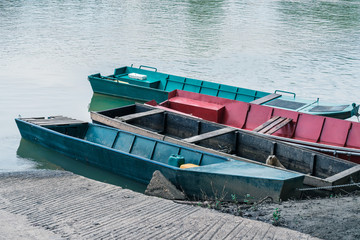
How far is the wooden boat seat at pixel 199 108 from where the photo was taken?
17703 millimetres

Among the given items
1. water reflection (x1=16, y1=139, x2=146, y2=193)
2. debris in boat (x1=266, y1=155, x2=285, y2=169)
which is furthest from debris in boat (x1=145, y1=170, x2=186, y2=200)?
debris in boat (x1=266, y1=155, x2=285, y2=169)

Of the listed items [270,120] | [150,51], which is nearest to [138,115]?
[270,120]

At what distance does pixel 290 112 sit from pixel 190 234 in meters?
8.37

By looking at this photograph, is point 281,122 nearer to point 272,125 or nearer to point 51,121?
point 272,125

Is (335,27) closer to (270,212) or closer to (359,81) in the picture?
(359,81)

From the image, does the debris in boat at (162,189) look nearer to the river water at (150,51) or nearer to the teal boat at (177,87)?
the river water at (150,51)

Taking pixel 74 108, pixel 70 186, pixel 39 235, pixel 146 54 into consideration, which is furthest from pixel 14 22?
pixel 39 235

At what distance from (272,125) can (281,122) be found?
430 millimetres

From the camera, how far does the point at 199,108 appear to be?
1811 centimetres

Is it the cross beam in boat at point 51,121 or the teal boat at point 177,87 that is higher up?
the teal boat at point 177,87

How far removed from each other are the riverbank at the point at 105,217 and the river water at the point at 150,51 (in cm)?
297

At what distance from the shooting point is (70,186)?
1246 centimetres

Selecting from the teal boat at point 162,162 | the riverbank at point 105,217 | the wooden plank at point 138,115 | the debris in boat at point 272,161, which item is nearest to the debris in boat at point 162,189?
the teal boat at point 162,162

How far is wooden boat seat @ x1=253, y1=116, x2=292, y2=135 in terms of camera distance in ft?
50.9
